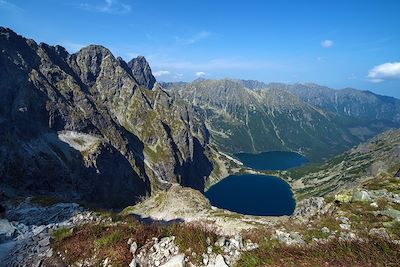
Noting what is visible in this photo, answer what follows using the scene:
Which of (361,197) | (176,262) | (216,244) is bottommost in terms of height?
(361,197)

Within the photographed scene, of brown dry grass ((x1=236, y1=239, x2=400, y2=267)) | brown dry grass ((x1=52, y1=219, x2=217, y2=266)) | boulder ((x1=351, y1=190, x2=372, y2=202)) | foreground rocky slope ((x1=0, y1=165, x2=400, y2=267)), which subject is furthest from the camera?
boulder ((x1=351, y1=190, x2=372, y2=202))

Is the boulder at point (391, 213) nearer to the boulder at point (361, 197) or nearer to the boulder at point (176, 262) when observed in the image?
the boulder at point (361, 197)

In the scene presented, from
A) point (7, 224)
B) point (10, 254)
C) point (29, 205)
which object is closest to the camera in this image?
point (10, 254)

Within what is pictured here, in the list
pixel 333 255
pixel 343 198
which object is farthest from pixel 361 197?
pixel 333 255

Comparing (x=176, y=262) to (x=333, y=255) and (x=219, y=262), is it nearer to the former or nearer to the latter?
(x=219, y=262)

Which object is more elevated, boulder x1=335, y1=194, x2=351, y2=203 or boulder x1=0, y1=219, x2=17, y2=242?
boulder x1=335, y1=194, x2=351, y2=203

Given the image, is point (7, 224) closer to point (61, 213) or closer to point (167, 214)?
point (61, 213)

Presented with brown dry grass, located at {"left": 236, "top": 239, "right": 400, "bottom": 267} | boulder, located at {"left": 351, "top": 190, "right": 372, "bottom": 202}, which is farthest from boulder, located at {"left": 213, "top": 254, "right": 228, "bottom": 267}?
boulder, located at {"left": 351, "top": 190, "right": 372, "bottom": 202}

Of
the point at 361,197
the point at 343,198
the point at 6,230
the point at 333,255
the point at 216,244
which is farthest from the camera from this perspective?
the point at 343,198

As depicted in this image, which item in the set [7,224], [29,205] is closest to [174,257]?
[7,224]

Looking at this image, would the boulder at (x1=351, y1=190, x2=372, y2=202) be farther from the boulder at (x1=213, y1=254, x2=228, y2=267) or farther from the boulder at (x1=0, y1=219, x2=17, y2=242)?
the boulder at (x1=0, y1=219, x2=17, y2=242)

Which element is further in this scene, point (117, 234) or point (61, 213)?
point (61, 213)
